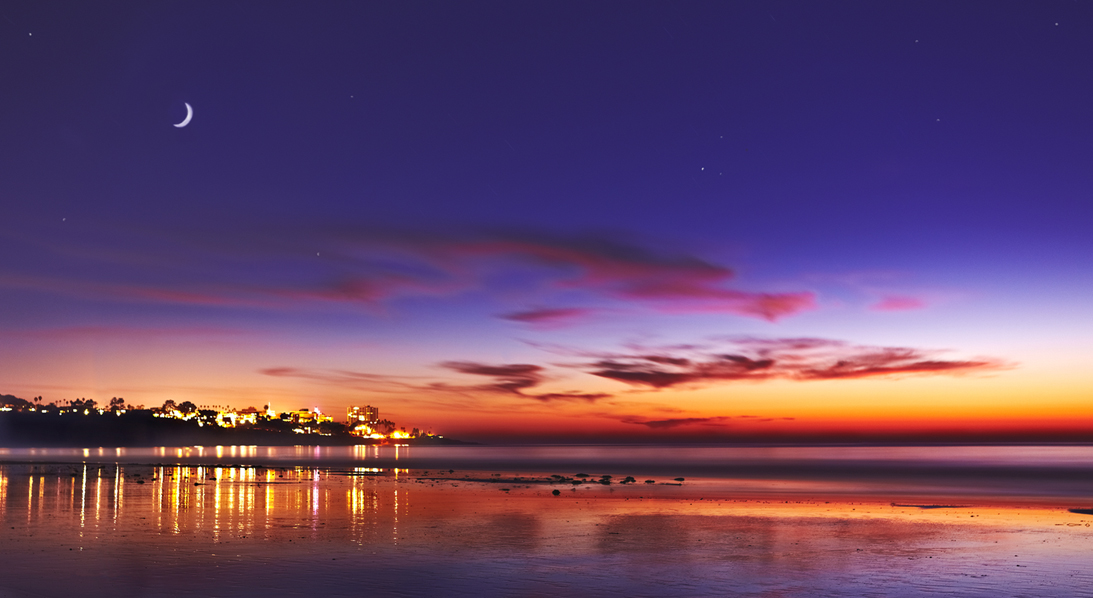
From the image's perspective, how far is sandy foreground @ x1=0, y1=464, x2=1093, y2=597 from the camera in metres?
18.9

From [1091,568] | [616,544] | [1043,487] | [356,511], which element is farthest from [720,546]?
[1043,487]

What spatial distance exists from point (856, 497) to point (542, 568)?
3516 centimetres

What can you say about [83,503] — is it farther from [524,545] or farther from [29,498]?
[524,545]

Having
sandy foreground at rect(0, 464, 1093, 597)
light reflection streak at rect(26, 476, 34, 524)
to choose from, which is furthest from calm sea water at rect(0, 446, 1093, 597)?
light reflection streak at rect(26, 476, 34, 524)

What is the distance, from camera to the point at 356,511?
35594mm

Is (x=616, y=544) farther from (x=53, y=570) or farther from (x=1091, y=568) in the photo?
(x=53, y=570)

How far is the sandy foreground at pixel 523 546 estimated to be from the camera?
62.1 feet

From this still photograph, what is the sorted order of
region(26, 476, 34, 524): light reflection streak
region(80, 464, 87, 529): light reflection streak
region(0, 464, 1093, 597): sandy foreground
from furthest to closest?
region(26, 476, 34, 524): light reflection streak < region(80, 464, 87, 529): light reflection streak < region(0, 464, 1093, 597): sandy foreground

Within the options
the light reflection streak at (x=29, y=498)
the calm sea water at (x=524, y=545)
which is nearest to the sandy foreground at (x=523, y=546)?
the calm sea water at (x=524, y=545)

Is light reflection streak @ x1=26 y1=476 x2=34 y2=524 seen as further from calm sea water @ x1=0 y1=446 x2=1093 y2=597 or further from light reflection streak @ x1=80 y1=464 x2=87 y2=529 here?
light reflection streak @ x1=80 y1=464 x2=87 y2=529

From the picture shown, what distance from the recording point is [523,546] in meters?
25.3

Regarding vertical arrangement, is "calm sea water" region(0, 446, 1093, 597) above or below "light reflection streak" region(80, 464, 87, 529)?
below

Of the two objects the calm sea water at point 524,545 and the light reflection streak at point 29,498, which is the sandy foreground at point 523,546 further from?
the light reflection streak at point 29,498

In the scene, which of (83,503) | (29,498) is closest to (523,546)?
(83,503)
